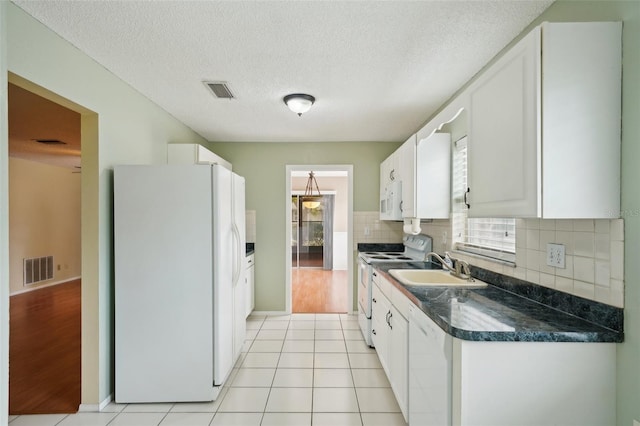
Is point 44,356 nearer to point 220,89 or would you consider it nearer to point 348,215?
point 220,89

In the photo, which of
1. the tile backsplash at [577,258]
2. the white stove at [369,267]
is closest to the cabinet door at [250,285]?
the white stove at [369,267]

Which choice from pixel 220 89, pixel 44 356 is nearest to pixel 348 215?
pixel 220 89

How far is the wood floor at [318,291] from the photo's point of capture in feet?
15.8

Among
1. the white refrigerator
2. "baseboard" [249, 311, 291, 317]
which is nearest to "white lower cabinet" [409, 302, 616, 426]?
the white refrigerator

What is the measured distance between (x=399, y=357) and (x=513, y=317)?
93cm

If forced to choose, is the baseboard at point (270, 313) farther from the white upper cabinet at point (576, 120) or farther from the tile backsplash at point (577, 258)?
the white upper cabinet at point (576, 120)

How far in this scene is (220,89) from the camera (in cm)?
260

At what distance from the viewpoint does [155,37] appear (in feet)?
6.14

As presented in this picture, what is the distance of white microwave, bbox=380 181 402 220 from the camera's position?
3221mm

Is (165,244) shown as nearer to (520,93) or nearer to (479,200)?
(479,200)

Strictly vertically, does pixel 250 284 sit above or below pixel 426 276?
below

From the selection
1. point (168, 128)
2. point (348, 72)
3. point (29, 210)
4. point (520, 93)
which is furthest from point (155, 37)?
point (29, 210)

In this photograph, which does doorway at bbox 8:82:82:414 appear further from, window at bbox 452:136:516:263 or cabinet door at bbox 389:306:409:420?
window at bbox 452:136:516:263

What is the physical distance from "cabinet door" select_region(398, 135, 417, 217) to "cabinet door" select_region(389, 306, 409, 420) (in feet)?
3.30
